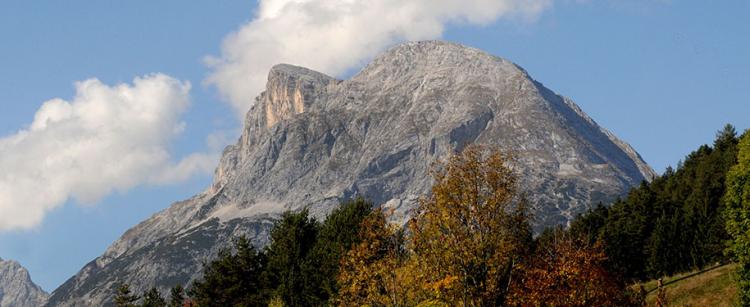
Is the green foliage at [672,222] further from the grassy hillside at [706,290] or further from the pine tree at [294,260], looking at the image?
the pine tree at [294,260]

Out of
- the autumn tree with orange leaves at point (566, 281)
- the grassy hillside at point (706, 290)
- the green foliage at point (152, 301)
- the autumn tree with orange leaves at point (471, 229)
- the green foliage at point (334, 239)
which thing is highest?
the green foliage at point (152, 301)

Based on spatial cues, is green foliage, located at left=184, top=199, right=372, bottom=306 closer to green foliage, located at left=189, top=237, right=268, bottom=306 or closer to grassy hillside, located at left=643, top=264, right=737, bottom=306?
green foliage, located at left=189, top=237, right=268, bottom=306

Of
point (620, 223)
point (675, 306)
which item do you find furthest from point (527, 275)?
point (620, 223)

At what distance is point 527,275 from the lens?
156 feet

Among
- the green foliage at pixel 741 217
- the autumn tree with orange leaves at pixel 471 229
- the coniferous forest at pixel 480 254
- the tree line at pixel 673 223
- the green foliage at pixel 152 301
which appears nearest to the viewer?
the autumn tree with orange leaves at pixel 471 229

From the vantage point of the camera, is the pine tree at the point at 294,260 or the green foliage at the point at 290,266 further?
the pine tree at the point at 294,260

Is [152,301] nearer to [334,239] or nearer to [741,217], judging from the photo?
[334,239]

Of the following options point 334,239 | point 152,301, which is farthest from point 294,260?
point 152,301

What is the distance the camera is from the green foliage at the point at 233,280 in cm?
10550

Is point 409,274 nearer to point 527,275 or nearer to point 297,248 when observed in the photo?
point 527,275

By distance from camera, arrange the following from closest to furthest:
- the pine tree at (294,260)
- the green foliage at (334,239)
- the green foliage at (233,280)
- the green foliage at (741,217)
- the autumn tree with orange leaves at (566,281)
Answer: the autumn tree with orange leaves at (566,281) → the green foliage at (741,217) → the green foliage at (334,239) → the pine tree at (294,260) → the green foliage at (233,280)

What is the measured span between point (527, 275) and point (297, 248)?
5680 cm

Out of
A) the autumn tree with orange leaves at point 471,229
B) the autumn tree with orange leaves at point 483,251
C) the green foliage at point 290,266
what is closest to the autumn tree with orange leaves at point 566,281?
the autumn tree with orange leaves at point 483,251

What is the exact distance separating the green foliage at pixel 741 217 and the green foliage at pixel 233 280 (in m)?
58.3
